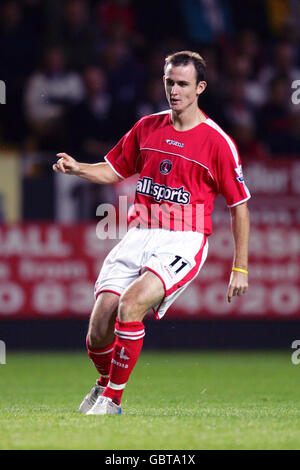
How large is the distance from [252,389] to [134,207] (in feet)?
8.97

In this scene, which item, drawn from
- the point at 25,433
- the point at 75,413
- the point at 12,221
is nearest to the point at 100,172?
the point at 75,413

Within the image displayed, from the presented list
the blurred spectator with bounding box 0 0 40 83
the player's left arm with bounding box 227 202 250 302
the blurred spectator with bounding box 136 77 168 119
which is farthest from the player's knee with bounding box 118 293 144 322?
the blurred spectator with bounding box 0 0 40 83

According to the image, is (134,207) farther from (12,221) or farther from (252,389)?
(12,221)

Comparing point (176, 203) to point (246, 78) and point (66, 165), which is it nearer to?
point (66, 165)

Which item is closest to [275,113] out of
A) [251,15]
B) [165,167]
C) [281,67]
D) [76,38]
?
[281,67]

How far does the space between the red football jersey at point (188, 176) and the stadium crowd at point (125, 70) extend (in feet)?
17.5

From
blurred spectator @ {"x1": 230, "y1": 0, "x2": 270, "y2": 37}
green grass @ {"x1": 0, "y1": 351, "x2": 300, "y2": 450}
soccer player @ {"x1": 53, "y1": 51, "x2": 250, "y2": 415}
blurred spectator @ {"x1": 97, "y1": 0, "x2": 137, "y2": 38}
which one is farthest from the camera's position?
blurred spectator @ {"x1": 230, "y1": 0, "x2": 270, "y2": 37}

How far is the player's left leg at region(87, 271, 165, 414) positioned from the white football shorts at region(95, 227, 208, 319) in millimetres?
107

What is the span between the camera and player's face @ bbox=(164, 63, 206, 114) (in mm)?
6336

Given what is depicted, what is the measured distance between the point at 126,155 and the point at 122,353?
4.90ft

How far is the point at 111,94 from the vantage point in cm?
1293

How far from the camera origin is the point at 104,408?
5.97m

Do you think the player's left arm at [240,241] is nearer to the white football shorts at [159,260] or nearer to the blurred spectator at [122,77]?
the white football shorts at [159,260]

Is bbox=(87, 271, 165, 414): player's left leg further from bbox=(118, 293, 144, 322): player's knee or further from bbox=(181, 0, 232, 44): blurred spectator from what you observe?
bbox=(181, 0, 232, 44): blurred spectator
